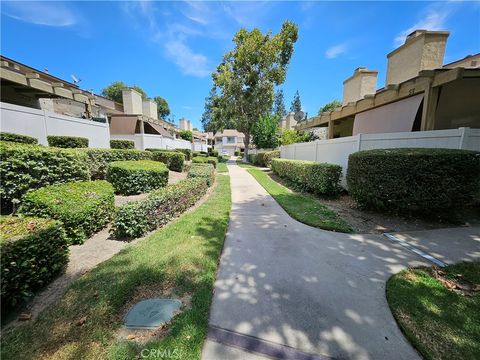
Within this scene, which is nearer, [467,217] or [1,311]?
[1,311]

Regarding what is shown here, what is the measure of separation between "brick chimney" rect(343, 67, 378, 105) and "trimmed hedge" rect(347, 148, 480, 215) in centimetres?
771

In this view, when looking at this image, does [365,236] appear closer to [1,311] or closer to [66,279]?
[66,279]

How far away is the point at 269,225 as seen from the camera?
5.30 metres

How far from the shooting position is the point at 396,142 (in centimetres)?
625

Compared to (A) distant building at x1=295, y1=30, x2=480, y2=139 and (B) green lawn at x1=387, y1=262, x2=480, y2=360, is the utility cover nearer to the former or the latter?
(B) green lawn at x1=387, y1=262, x2=480, y2=360

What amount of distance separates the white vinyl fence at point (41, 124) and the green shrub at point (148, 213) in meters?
6.31

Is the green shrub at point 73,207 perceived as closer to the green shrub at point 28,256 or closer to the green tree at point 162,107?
the green shrub at point 28,256

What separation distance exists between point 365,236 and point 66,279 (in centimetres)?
553

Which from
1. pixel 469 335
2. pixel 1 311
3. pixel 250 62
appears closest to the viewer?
pixel 469 335

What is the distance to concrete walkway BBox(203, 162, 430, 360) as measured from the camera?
204 centimetres

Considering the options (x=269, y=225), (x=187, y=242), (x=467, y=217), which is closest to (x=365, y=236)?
(x=269, y=225)

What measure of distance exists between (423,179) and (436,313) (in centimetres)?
349

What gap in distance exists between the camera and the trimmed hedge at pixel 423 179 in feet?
15.2

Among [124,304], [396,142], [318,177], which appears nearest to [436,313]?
[124,304]
